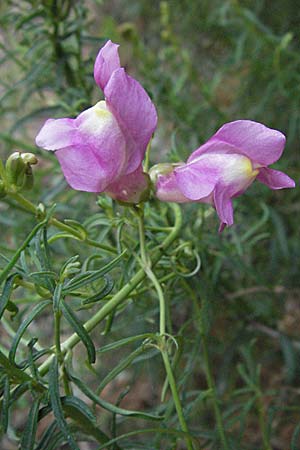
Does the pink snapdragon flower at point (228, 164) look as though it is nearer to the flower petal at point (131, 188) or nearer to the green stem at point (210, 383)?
the flower petal at point (131, 188)

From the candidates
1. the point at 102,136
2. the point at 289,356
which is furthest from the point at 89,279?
the point at 289,356

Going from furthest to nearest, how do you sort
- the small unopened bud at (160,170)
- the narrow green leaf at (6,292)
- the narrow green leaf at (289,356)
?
1. the narrow green leaf at (289,356)
2. the small unopened bud at (160,170)
3. the narrow green leaf at (6,292)

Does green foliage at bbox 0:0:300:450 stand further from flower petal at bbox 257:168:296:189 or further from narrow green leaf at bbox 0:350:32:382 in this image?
flower petal at bbox 257:168:296:189

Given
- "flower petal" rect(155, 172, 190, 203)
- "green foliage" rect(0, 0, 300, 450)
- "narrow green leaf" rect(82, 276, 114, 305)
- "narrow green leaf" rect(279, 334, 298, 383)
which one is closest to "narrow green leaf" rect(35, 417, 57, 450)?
"green foliage" rect(0, 0, 300, 450)

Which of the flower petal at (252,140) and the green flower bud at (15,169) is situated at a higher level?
the green flower bud at (15,169)

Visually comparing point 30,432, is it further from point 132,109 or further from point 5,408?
point 132,109

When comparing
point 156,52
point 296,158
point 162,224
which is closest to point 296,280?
point 296,158

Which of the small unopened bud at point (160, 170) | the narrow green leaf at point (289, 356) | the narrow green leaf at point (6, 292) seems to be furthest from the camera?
the narrow green leaf at point (289, 356)

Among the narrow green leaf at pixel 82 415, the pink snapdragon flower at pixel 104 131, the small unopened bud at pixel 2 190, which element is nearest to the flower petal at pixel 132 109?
the pink snapdragon flower at pixel 104 131
